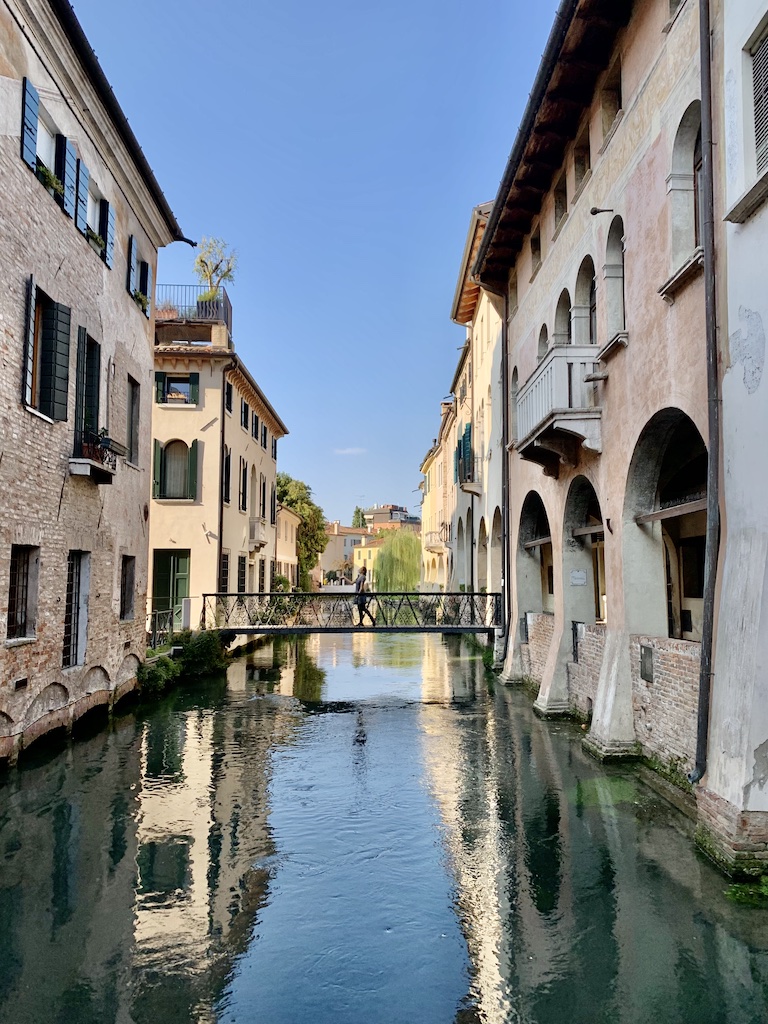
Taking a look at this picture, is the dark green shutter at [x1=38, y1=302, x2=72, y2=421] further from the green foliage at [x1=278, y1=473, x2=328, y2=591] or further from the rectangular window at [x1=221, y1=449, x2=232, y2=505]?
the green foliage at [x1=278, y1=473, x2=328, y2=591]

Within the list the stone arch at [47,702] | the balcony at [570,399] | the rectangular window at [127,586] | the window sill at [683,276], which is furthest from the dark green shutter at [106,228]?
the window sill at [683,276]

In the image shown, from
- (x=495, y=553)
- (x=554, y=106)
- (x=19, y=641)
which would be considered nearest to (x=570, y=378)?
(x=554, y=106)

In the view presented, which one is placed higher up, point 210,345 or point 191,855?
point 210,345

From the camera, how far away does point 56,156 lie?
11.1 meters

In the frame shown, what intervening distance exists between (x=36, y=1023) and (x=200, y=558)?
18.8 m

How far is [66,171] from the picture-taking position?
11.2m

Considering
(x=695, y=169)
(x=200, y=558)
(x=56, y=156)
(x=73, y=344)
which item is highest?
(x=56, y=156)

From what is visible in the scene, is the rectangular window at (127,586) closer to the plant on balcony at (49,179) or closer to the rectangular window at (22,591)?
the rectangular window at (22,591)

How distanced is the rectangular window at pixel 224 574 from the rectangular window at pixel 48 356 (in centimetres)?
1246

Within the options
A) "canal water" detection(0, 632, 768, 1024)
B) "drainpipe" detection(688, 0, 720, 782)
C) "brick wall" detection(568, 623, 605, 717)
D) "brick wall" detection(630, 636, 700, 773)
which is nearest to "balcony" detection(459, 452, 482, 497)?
"brick wall" detection(568, 623, 605, 717)

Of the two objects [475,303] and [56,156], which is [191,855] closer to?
[56,156]

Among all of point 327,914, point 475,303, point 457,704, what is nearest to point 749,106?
point 327,914

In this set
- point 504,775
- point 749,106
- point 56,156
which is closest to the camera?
point 749,106

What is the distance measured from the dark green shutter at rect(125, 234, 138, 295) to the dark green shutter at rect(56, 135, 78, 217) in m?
3.20
